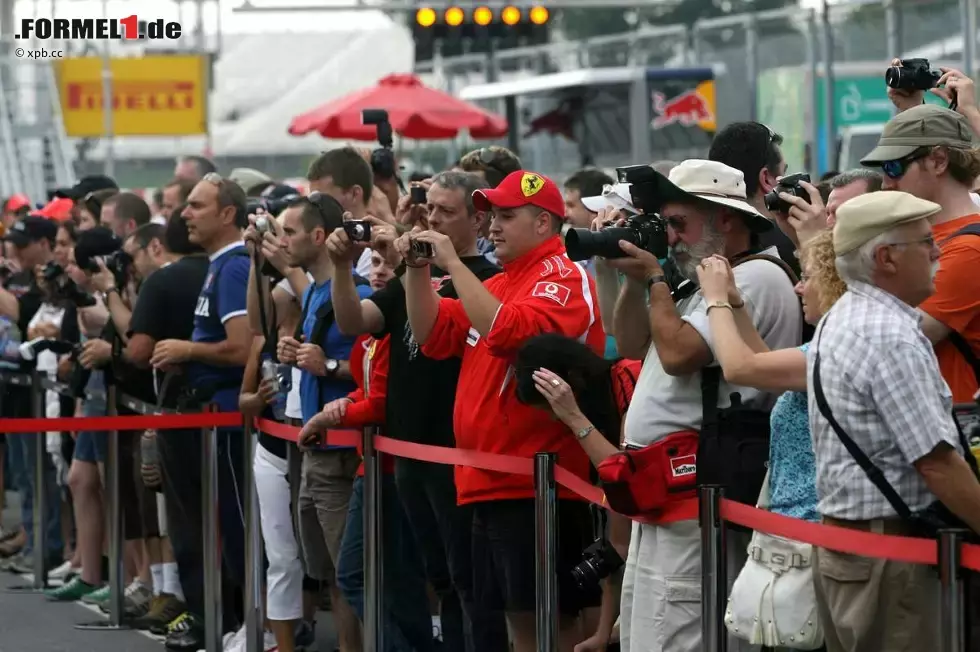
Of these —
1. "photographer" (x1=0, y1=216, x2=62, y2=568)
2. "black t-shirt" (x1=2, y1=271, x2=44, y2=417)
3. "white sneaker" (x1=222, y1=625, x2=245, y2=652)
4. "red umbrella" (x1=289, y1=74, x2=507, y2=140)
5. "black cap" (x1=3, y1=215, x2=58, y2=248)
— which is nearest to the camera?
"white sneaker" (x1=222, y1=625, x2=245, y2=652)

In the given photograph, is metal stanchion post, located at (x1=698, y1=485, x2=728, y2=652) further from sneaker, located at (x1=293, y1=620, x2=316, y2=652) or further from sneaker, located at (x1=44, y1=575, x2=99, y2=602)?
sneaker, located at (x1=44, y1=575, x2=99, y2=602)

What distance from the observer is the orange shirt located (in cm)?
535

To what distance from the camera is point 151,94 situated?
35.8 m

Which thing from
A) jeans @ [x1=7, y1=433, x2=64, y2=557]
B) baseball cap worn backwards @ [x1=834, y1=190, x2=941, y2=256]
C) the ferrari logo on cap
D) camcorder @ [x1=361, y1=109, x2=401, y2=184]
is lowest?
jeans @ [x1=7, y1=433, x2=64, y2=557]

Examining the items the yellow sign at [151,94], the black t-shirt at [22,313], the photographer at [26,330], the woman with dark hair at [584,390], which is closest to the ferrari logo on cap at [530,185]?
the woman with dark hair at [584,390]

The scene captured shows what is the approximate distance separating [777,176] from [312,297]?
2500 millimetres

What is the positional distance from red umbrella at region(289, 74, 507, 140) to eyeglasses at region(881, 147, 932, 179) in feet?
45.4

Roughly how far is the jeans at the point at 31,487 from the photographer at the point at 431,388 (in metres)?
4.91

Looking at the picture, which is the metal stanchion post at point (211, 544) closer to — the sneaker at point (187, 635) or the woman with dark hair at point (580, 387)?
the sneaker at point (187, 635)

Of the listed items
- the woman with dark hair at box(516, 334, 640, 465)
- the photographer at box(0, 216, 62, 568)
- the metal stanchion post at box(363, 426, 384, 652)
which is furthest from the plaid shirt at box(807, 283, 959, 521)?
the photographer at box(0, 216, 62, 568)

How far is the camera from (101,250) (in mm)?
10344

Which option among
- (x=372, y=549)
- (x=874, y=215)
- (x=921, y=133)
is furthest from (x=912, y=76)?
(x=372, y=549)

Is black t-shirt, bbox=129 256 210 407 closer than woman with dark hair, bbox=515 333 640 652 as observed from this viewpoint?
No

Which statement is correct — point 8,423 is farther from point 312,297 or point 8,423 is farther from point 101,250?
point 312,297
